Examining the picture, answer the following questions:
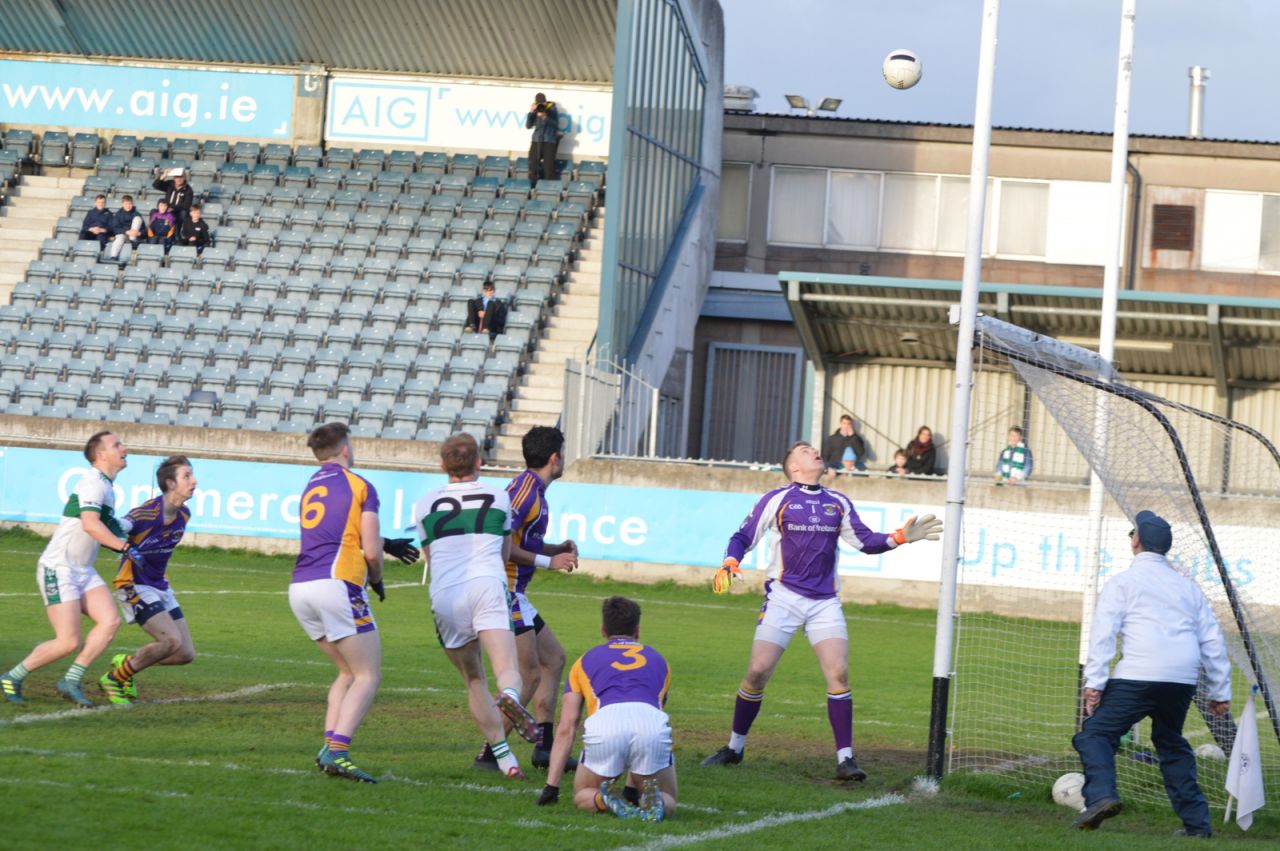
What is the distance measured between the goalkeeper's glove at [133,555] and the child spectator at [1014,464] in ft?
46.6

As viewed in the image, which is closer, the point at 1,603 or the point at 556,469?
the point at 556,469

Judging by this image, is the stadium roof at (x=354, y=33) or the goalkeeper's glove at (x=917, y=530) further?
the stadium roof at (x=354, y=33)

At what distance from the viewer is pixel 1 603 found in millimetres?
17391

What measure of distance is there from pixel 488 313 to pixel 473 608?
1950 centimetres

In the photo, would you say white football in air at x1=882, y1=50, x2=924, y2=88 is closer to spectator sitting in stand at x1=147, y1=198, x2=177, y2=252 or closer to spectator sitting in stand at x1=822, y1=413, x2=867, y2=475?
spectator sitting in stand at x1=822, y1=413, x2=867, y2=475

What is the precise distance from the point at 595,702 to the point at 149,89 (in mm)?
30281

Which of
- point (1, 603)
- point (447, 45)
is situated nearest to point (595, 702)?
point (1, 603)

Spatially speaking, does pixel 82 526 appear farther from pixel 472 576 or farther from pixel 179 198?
pixel 179 198

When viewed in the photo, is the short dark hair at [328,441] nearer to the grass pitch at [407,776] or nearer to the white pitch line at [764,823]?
the grass pitch at [407,776]

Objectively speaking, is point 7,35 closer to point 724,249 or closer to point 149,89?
point 149,89

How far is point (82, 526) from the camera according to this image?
11.4 meters

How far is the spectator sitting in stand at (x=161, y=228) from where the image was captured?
3150 cm

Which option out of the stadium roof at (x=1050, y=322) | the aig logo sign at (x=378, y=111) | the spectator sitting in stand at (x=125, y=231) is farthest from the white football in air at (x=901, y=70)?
the spectator sitting in stand at (x=125, y=231)

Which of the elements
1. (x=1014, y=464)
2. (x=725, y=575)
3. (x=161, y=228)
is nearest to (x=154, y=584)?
(x=725, y=575)
